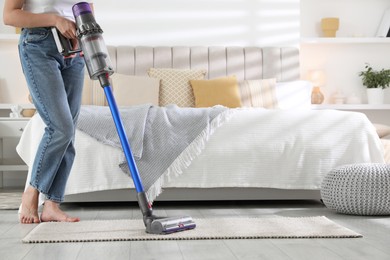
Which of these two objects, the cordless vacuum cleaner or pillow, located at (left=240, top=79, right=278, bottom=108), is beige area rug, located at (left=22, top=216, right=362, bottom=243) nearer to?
the cordless vacuum cleaner

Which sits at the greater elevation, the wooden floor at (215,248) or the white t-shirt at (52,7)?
the white t-shirt at (52,7)

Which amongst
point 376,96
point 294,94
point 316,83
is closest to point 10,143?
point 294,94

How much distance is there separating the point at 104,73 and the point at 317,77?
3.57 m

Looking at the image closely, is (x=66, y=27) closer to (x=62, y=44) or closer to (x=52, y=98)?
(x=62, y=44)

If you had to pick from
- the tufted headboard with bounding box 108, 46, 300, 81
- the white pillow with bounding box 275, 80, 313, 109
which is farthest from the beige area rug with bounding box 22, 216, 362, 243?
the tufted headboard with bounding box 108, 46, 300, 81

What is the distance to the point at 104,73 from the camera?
250 cm

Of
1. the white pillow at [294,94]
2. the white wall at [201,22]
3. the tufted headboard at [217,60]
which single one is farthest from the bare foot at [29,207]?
the white wall at [201,22]

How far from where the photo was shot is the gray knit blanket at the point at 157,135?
3461mm

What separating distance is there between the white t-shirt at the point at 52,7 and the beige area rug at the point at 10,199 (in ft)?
4.33

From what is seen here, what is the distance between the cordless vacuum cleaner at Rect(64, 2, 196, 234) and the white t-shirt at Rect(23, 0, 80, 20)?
0.20 metres

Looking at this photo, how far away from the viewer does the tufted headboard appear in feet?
18.0

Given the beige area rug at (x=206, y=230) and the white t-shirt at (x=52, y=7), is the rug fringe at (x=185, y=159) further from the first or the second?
the white t-shirt at (x=52, y=7)

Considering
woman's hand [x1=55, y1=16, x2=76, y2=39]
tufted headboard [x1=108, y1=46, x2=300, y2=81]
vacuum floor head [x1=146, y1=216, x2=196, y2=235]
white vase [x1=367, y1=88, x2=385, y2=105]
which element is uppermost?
woman's hand [x1=55, y1=16, x2=76, y2=39]

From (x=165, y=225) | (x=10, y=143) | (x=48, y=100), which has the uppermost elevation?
(x=48, y=100)
